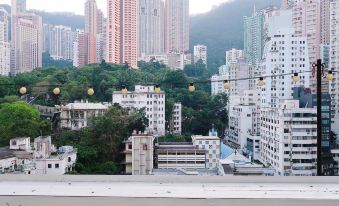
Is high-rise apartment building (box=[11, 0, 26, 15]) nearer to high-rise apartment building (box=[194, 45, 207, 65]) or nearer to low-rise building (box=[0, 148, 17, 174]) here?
high-rise apartment building (box=[194, 45, 207, 65])

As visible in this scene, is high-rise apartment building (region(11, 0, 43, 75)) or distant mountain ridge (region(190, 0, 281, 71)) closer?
high-rise apartment building (region(11, 0, 43, 75))

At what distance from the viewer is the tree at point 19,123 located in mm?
9545

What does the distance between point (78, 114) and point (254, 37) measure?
1793 centimetres

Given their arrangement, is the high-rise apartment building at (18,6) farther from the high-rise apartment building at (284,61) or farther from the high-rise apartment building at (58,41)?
the high-rise apartment building at (284,61)

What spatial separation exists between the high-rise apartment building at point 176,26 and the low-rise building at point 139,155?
72.9 ft

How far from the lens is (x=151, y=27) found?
3005cm

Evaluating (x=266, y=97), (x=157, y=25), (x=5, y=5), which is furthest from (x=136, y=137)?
(x=5, y=5)

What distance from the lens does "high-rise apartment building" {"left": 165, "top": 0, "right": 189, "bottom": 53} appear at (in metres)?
30.5

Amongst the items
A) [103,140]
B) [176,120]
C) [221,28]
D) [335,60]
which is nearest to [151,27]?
[221,28]

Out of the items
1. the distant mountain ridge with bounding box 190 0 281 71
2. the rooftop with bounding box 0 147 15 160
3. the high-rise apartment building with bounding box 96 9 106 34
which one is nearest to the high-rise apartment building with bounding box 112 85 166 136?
the rooftop with bounding box 0 147 15 160

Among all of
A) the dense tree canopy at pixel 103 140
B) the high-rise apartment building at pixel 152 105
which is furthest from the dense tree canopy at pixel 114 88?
the dense tree canopy at pixel 103 140

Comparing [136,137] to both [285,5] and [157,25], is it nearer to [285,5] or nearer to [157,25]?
[285,5]

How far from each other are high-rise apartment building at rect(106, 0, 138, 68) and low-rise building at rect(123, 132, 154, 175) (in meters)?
11.9

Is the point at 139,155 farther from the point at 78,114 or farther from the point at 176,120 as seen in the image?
the point at 176,120
